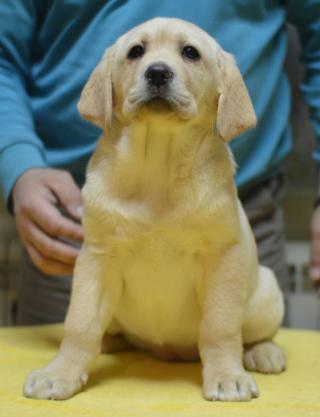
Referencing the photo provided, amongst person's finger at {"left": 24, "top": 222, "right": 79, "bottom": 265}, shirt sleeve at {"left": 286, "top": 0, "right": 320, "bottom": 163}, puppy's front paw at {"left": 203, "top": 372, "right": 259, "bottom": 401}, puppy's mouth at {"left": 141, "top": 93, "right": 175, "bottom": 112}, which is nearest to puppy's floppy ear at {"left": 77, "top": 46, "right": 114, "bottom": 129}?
puppy's mouth at {"left": 141, "top": 93, "right": 175, "bottom": 112}

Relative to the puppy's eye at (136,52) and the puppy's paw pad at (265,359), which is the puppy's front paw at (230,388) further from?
the puppy's eye at (136,52)

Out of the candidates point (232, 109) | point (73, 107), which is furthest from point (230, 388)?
point (73, 107)

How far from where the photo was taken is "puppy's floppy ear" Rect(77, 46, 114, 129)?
3.78ft

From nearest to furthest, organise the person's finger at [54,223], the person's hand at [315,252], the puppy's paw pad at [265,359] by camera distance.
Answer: the puppy's paw pad at [265,359] < the person's finger at [54,223] < the person's hand at [315,252]

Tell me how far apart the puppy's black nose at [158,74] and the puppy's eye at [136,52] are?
0.10 meters

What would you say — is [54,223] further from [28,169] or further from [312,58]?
[312,58]

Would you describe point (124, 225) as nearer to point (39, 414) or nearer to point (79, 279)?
point (79, 279)

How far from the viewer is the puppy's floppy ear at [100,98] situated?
1152 mm

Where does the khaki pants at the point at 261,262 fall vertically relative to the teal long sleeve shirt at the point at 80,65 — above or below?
below

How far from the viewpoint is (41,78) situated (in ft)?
5.41

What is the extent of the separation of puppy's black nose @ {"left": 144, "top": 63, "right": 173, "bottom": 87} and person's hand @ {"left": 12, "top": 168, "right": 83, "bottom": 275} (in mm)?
430

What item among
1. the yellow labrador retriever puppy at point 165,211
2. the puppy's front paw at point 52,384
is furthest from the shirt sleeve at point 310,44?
the puppy's front paw at point 52,384

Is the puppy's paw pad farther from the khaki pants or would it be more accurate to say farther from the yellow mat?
the khaki pants

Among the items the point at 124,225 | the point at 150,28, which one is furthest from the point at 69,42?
the point at 124,225
